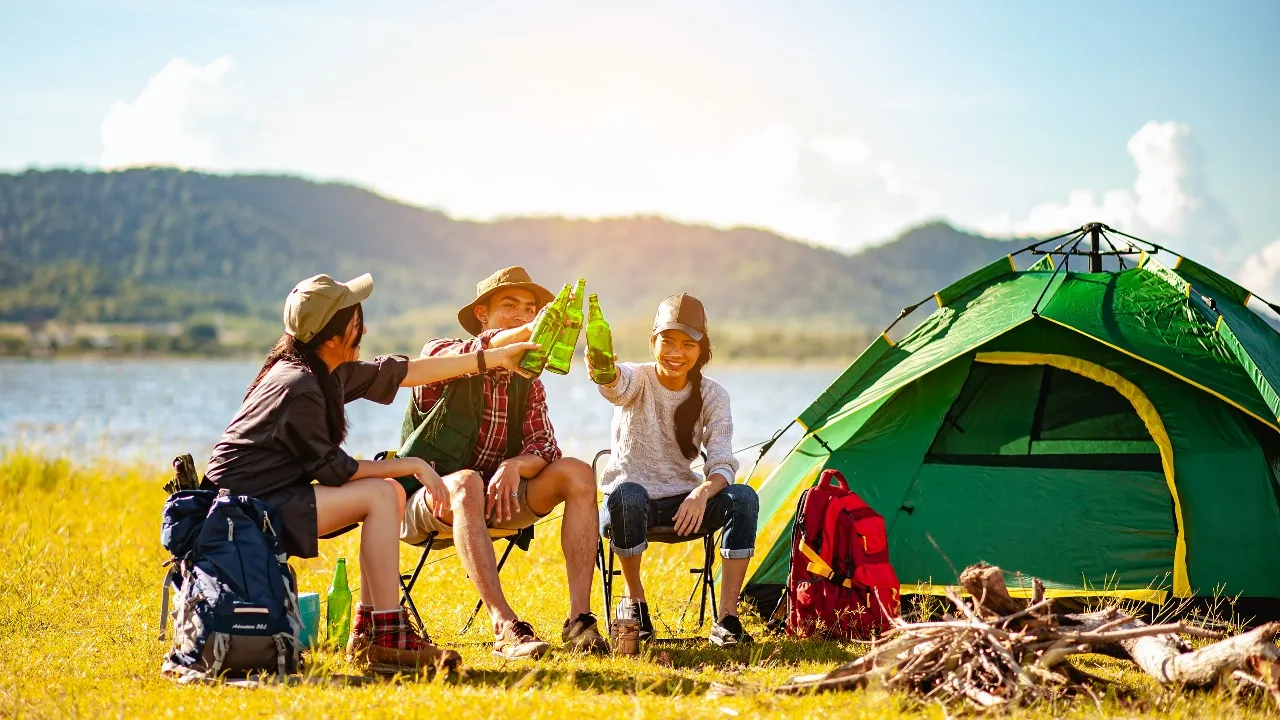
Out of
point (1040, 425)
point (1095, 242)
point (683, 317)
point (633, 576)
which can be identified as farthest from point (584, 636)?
point (1095, 242)

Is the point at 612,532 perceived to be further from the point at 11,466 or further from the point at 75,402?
the point at 75,402

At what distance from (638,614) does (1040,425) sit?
2.18m

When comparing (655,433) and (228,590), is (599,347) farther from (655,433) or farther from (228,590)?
(228,590)

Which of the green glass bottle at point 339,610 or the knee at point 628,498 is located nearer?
the green glass bottle at point 339,610

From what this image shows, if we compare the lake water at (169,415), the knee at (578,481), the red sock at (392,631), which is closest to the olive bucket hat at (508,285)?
the knee at (578,481)

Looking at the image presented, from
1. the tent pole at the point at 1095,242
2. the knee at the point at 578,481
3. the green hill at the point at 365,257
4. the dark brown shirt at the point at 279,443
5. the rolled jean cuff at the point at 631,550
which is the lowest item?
the rolled jean cuff at the point at 631,550

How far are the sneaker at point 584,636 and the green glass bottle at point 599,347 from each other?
931 mm

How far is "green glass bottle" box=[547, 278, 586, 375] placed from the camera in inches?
174

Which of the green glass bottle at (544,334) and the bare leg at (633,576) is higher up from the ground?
the green glass bottle at (544,334)

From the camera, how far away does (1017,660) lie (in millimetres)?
3486

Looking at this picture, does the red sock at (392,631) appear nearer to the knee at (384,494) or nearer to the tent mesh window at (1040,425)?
the knee at (384,494)

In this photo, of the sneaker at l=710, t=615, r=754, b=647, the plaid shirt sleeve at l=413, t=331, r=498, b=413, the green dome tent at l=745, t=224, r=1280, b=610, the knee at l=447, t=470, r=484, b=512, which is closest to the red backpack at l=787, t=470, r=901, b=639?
the sneaker at l=710, t=615, r=754, b=647

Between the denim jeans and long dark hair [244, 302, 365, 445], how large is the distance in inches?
45.8

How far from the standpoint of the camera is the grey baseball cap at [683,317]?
185 inches
